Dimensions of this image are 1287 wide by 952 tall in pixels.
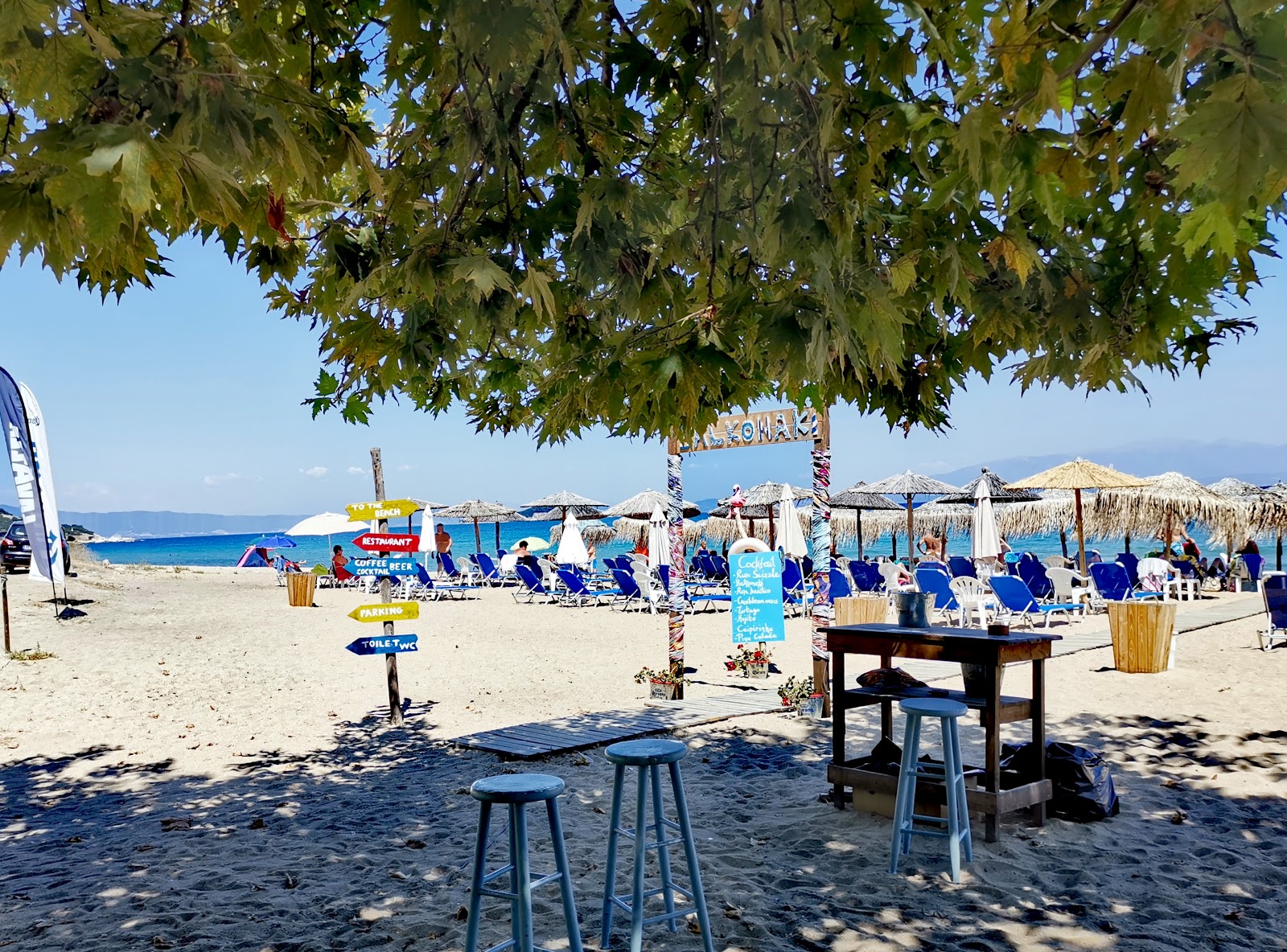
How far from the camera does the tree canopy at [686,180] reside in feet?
5.93

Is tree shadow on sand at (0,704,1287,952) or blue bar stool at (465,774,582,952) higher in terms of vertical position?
blue bar stool at (465,774,582,952)

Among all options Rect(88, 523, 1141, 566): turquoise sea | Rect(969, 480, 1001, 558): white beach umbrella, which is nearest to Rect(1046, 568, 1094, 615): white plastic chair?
Rect(969, 480, 1001, 558): white beach umbrella

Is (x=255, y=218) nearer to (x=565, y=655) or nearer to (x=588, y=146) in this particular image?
(x=588, y=146)

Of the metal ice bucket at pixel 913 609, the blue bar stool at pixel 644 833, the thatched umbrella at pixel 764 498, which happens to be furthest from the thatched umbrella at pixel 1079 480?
the blue bar stool at pixel 644 833

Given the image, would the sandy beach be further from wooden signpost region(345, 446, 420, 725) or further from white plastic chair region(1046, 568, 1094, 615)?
white plastic chair region(1046, 568, 1094, 615)

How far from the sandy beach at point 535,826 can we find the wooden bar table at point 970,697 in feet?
0.69

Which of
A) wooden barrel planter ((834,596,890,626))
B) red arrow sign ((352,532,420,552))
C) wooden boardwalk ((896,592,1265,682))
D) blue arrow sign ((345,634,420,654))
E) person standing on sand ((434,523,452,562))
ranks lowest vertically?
wooden boardwalk ((896,592,1265,682))

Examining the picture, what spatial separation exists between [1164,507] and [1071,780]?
2469cm

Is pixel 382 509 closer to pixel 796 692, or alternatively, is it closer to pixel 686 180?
pixel 796 692

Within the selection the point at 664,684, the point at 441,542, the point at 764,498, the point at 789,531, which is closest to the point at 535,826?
the point at 664,684

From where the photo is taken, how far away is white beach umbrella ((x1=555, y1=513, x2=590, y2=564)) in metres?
22.2

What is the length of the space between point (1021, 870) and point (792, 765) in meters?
2.19

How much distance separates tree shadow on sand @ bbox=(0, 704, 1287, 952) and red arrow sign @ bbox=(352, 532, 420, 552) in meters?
1.82

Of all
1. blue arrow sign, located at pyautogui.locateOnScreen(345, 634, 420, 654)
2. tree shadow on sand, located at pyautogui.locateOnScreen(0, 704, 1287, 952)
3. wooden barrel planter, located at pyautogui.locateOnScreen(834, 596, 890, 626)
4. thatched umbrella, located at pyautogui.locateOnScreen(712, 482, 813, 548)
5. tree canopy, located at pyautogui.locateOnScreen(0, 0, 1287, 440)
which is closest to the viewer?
tree canopy, located at pyautogui.locateOnScreen(0, 0, 1287, 440)
